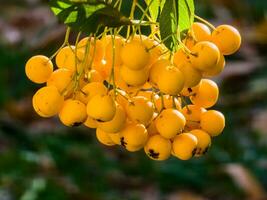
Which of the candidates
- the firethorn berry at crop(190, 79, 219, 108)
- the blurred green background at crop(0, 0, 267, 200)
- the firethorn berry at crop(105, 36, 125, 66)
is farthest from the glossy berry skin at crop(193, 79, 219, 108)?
the blurred green background at crop(0, 0, 267, 200)

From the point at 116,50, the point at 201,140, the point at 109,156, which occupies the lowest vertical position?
the point at 109,156

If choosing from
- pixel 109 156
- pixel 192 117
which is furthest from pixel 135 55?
pixel 109 156

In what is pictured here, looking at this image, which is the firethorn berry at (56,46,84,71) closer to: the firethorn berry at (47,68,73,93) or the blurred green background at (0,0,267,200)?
the firethorn berry at (47,68,73,93)

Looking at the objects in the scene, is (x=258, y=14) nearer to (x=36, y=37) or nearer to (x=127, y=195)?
(x=36, y=37)

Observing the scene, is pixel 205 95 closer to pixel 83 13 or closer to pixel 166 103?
pixel 166 103

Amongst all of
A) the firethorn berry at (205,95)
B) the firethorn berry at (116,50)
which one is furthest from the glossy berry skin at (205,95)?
the firethorn berry at (116,50)

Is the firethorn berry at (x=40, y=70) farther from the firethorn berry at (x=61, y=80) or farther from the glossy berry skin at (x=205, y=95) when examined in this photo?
the glossy berry skin at (x=205, y=95)

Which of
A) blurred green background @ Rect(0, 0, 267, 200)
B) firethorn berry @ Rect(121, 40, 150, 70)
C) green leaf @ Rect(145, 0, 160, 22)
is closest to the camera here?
firethorn berry @ Rect(121, 40, 150, 70)
